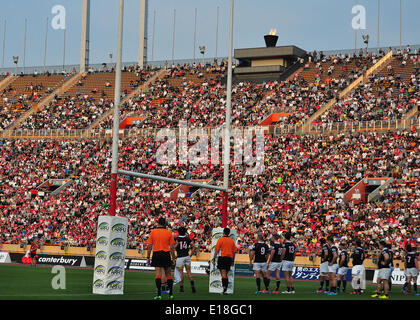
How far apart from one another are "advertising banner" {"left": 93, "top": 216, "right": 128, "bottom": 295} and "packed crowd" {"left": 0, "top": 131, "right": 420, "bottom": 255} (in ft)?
64.7

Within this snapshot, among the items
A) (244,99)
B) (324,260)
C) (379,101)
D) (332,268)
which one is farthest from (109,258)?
(244,99)

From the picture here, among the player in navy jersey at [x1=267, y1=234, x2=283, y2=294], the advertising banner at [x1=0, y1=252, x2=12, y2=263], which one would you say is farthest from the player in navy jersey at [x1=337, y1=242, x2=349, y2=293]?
the advertising banner at [x1=0, y1=252, x2=12, y2=263]

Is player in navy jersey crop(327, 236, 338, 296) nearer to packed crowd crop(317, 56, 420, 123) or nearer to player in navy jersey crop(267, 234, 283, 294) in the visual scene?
player in navy jersey crop(267, 234, 283, 294)

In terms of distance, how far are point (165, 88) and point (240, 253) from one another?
2539cm

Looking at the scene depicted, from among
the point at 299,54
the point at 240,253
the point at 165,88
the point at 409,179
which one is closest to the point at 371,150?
the point at 409,179

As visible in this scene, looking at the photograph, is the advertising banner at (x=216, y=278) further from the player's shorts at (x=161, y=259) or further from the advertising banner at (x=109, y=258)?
the player's shorts at (x=161, y=259)

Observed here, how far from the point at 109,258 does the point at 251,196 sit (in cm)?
2613

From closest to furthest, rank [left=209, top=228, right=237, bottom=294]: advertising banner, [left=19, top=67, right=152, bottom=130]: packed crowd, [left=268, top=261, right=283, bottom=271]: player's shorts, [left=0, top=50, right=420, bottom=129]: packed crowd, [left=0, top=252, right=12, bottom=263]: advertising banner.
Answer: [left=209, top=228, right=237, bottom=294]: advertising banner → [left=268, top=261, right=283, bottom=271]: player's shorts → [left=0, top=252, right=12, bottom=263]: advertising banner → [left=0, top=50, right=420, bottom=129]: packed crowd → [left=19, top=67, right=152, bottom=130]: packed crowd

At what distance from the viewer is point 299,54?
59750mm

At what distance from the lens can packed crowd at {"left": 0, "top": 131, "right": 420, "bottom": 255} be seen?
38.5 metres

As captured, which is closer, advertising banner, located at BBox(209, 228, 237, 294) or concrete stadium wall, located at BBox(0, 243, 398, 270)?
advertising banner, located at BBox(209, 228, 237, 294)

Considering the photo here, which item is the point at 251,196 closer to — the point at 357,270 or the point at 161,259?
the point at 357,270

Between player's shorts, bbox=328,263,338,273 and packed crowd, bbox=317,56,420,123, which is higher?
packed crowd, bbox=317,56,420,123
